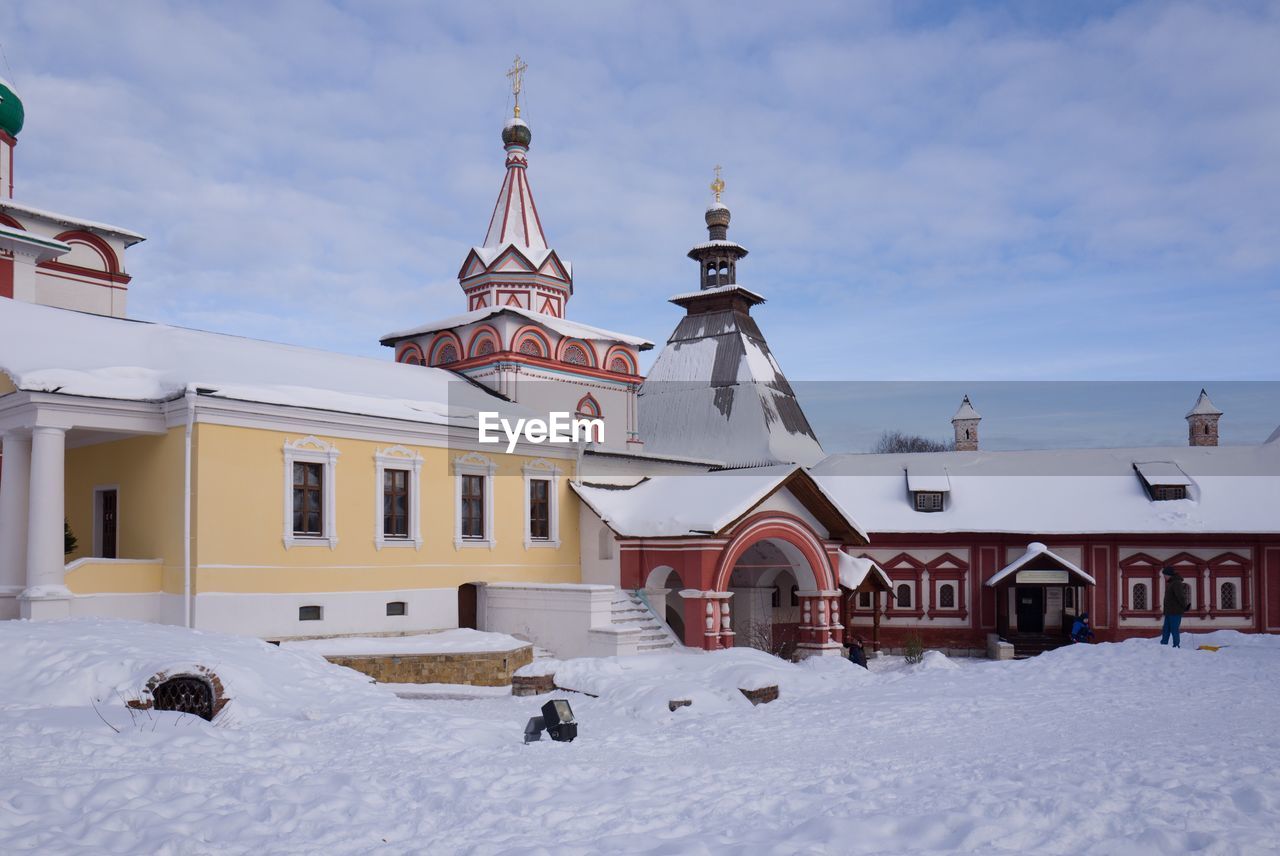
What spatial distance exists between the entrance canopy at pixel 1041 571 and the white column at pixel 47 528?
21.4 meters

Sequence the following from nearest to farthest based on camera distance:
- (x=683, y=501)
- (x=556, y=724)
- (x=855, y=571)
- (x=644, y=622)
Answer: (x=556, y=724)
(x=644, y=622)
(x=683, y=501)
(x=855, y=571)

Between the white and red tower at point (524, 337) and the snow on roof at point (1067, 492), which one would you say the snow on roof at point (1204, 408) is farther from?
the white and red tower at point (524, 337)

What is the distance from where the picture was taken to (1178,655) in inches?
663

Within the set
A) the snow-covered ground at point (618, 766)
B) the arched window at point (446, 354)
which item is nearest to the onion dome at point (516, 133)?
the arched window at point (446, 354)

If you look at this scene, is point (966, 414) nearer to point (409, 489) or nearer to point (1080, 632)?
point (1080, 632)

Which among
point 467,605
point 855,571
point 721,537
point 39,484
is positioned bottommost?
point 467,605

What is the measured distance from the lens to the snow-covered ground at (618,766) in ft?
21.3

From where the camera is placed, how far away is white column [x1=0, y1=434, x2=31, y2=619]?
1617 cm

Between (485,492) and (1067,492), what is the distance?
56.3 ft

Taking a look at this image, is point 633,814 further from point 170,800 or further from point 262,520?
point 262,520

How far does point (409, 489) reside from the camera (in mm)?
19688

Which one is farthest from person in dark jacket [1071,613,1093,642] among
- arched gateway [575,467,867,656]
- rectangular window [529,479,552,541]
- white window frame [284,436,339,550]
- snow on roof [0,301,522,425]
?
white window frame [284,436,339,550]

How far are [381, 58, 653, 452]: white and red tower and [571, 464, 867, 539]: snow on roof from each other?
371 centimetres

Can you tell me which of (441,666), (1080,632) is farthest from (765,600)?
(441,666)
